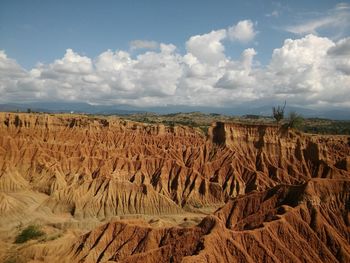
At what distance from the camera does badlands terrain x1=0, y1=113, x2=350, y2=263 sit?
4162cm

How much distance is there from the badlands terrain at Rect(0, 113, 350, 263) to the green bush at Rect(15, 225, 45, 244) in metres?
1.17

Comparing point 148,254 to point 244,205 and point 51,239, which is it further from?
point 51,239

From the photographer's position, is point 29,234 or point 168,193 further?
point 168,193

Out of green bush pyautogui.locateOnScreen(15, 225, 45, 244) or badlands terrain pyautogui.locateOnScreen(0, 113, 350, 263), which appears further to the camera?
green bush pyautogui.locateOnScreen(15, 225, 45, 244)

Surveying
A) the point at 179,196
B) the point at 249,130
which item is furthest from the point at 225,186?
the point at 249,130

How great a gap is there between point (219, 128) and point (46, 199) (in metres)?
48.3

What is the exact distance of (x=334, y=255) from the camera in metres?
41.2

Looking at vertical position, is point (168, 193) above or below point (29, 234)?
above

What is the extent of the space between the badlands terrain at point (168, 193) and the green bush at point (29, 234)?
1.17 meters

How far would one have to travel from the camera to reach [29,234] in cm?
6078

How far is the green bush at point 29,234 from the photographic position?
5953 cm

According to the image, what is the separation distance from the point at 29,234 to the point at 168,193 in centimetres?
3388

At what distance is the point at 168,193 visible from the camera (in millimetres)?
87125

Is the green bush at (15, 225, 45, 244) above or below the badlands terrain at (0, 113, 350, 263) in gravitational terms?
below
